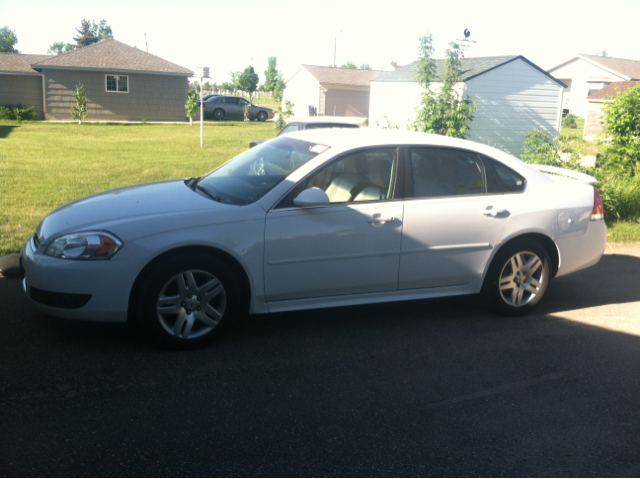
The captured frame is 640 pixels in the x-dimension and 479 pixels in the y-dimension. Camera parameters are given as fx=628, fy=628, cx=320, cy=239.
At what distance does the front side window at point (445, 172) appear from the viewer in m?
5.20

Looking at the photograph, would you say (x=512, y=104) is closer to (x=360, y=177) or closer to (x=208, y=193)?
(x=360, y=177)

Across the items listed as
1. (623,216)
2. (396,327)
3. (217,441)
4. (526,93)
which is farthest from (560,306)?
(526,93)

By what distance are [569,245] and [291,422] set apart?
328cm

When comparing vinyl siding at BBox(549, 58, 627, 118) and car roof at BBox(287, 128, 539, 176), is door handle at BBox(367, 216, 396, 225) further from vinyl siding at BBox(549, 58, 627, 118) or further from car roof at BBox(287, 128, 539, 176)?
vinyl siding at BBox(549, 58, 627, 118)

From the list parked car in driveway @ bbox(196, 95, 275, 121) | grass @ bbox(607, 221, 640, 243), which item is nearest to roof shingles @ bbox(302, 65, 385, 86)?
parked car in driveway @ bbox(196, 95, 275, 121)

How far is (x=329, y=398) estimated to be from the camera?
3.95 meters

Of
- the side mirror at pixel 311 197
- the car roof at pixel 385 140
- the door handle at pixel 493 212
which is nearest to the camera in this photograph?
the side mirror at pixel 311 197

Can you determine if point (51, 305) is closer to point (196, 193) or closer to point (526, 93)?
point (196, 193)

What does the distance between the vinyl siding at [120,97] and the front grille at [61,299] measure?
33.4 m

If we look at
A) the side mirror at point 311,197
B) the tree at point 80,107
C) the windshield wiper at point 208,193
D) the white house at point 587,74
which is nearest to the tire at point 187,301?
the windshield wiper at point 208,193

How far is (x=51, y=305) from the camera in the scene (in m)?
4.29

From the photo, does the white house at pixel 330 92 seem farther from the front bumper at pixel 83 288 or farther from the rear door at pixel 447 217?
the front bumper at pixel 83 288

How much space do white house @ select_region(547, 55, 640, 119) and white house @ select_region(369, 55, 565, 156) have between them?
34.5 metres

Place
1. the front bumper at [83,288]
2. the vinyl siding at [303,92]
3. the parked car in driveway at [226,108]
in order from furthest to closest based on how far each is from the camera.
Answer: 1. the vinyl siding at [303,92]
2. the parked car in driveway at [226,108]
3. the front bumper at [83,288]
